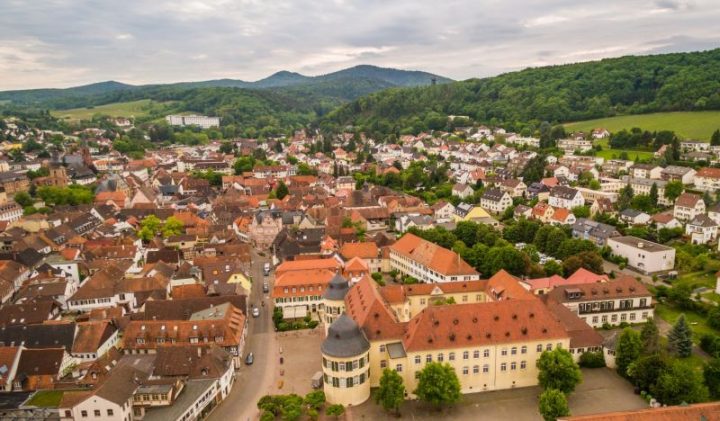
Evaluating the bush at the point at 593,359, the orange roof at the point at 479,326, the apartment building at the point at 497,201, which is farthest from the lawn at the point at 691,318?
the apartment building at the point at 497,201

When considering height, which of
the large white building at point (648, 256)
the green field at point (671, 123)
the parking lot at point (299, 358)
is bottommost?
the parking lot at point (299, 358)

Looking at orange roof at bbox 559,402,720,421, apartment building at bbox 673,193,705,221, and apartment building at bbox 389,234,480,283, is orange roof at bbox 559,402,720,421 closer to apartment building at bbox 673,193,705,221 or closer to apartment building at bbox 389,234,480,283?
apartment building at bbox 389,234,480,283

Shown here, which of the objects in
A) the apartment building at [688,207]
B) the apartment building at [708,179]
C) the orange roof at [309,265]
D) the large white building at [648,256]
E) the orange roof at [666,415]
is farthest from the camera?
the apartment building at [708,179]

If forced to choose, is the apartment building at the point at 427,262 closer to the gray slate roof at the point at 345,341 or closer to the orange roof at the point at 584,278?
the orange roof at the point at 584,278

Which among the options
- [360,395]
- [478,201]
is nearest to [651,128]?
[478,201]

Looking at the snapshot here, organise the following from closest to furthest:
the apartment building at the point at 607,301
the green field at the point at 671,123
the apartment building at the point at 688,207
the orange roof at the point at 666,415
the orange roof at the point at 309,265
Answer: the orange roof at the point at 666,415, the apartment building at the point at 607,301, the orange roof at the point at 309,265, the apartment building at the point at 688,207, the green field at the point at 671,123

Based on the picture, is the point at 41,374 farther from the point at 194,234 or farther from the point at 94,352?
the point at 194,234

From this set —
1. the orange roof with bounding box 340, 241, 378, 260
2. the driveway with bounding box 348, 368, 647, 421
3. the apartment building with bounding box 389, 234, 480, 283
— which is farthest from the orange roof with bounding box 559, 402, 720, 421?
the orange roof with bounding box 340, 241, 378, 260
